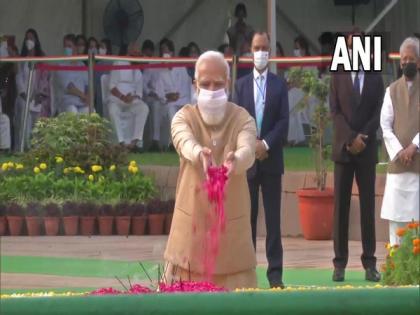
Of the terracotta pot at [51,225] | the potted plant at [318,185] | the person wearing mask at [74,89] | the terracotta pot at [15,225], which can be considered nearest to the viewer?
the potted plant at [318,185]

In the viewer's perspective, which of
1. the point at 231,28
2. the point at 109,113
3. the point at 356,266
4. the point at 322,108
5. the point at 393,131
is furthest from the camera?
the point at 231,28

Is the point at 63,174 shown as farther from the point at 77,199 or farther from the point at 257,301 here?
the point at 257,301

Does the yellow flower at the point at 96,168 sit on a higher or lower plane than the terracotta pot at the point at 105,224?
higher

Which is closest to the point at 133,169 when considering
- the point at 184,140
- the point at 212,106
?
the point at 212,106

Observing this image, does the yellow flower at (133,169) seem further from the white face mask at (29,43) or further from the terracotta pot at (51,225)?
the white face mask at (29,43)

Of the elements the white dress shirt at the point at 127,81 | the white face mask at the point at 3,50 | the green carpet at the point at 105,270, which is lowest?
the green carpet at the point at 105,270

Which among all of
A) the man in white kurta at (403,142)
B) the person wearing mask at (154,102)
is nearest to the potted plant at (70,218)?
the person wearing mask at (154,102)

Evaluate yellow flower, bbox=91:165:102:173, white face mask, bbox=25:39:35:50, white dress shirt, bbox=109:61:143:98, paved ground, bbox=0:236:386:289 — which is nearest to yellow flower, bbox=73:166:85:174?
yellow flower, bbox=91:165:102:173

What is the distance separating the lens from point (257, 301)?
3.25 meters

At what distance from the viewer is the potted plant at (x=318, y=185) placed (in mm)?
14013

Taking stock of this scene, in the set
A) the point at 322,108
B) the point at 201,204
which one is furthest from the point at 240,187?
the point at 322,108

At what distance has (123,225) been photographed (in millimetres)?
14820

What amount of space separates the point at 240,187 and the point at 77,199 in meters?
7.98

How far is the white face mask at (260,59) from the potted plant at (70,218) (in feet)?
14.1
